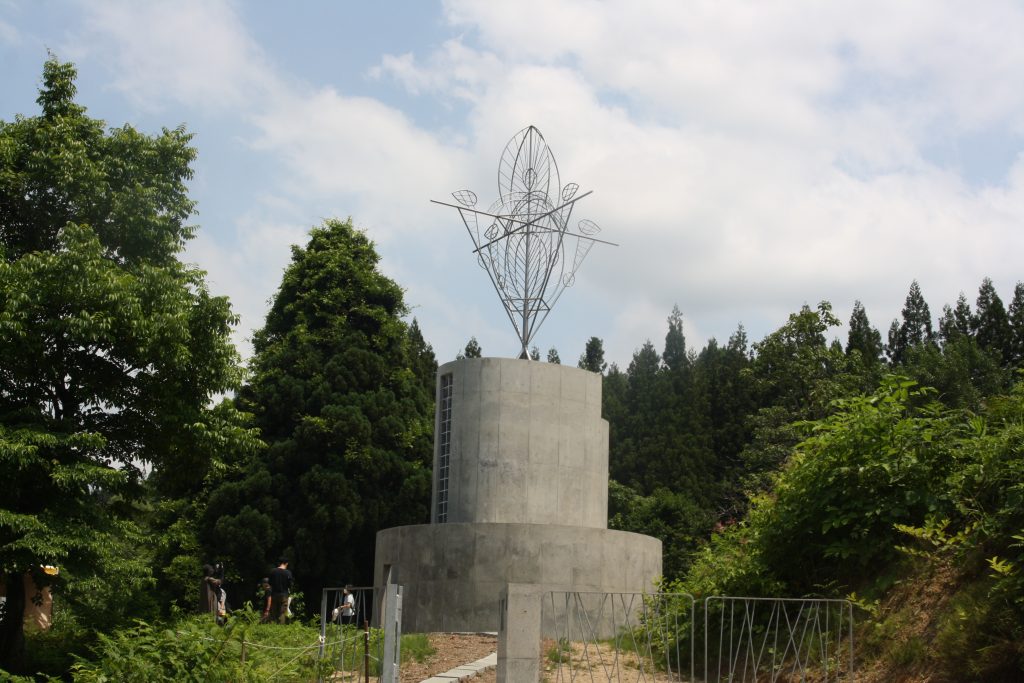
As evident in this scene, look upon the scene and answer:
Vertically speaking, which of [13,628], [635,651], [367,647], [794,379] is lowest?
[13,628]

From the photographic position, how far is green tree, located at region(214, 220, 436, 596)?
85.1 ft

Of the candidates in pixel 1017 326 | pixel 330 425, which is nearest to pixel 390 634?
pixel 330 425

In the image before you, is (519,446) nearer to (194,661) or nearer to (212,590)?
(212,590)

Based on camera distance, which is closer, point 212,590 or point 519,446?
point 212,590

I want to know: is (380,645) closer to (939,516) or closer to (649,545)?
(939,516)

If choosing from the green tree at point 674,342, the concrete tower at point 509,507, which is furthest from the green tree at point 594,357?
the concrete tower at point 509,507

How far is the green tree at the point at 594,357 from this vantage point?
57344 mm

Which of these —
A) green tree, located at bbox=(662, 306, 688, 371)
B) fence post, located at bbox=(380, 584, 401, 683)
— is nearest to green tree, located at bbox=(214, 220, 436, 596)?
fence post, located at bbox=(380, 584, 401, 683)

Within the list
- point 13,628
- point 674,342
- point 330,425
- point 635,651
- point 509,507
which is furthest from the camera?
point 674,342

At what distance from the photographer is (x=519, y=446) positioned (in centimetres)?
1944

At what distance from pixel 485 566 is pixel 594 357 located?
4044 cm

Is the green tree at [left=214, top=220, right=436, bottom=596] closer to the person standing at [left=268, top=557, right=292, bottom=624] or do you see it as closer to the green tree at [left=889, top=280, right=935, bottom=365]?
the person standing at [left=268, top=557, right=292, bottom=624]

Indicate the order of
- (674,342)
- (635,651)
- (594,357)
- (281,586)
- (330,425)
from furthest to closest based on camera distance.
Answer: (674,342), (594,357), (330,425), (281,586), (635,651)

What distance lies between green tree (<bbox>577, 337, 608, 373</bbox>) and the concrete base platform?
3870 cm
